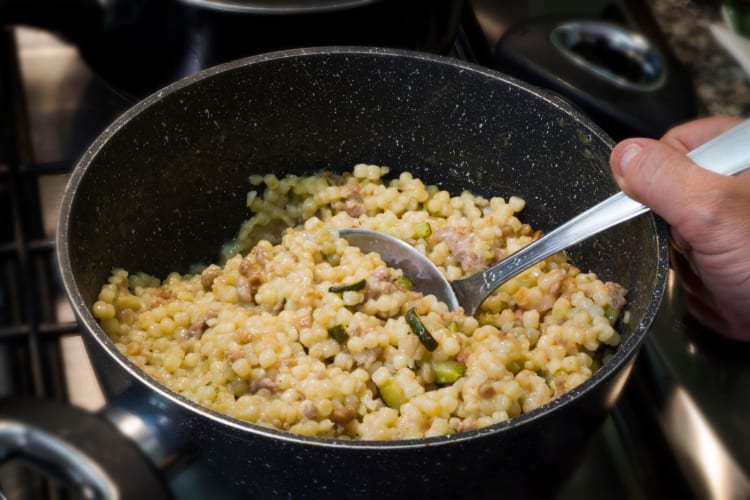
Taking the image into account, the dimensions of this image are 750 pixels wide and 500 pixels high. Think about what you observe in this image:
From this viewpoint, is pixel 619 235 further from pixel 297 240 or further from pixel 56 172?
pixel 56 172

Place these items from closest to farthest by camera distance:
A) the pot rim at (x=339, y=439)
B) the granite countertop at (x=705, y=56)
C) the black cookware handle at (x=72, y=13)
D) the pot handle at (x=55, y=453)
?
1. the pot handle at (x=55, y=453)
2. the pot rim at (x=339, y=439)
3. the black cookware handle at (x=72, y=13)
4. the granite countertop at (x=705, y=56)

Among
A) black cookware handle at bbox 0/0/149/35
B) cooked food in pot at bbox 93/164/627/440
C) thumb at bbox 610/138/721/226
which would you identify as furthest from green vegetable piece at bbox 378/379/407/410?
black cookware handle at bbox 0/0/149/35

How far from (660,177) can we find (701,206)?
73 mm

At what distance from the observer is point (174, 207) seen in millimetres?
1131

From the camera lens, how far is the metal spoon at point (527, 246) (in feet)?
3.13

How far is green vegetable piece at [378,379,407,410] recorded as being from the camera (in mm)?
939

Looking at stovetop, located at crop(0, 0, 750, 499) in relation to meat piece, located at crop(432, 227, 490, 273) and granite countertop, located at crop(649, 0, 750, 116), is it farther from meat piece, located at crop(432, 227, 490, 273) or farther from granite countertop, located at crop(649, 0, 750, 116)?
granite countertop, located at crop(649, 0, 750, 116)

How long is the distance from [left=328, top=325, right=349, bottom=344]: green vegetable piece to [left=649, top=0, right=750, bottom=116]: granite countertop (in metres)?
1.00

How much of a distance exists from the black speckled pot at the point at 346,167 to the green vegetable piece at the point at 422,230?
4.5 inches

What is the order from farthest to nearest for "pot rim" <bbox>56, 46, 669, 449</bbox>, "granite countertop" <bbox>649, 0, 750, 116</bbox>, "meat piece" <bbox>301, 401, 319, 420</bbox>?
"granite countertop" <bbox>649, 0, 750, 116</bbox>, "meat piece" <bbox>301, 401, 319, 420</bbox>, "pot rim" <bbox>56, 46, 669, 449</bbox>

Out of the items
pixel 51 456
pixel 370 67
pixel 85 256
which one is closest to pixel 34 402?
pixel 51 456

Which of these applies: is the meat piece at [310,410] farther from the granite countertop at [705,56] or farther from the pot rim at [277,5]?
the granite countertop at [705,56]

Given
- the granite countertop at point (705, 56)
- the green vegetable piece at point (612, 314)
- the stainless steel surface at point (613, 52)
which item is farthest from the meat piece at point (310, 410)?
the granite countertop at point (705, 56)

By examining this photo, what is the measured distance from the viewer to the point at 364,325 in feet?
3.24
